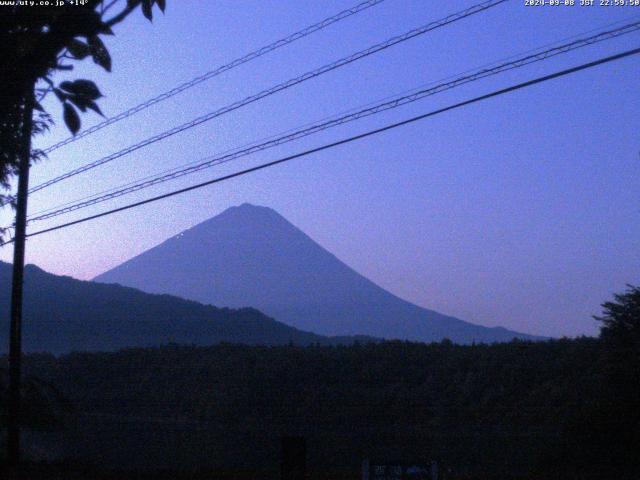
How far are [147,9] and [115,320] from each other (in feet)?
271

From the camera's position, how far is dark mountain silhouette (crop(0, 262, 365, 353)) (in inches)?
3167

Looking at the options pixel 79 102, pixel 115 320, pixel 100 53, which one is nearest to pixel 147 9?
pixel 100 53

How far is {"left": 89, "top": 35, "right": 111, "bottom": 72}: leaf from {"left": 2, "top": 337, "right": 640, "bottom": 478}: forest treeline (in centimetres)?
1187

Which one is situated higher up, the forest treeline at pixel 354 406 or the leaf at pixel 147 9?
the leaf at pixel 147 9

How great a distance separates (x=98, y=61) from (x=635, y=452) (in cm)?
1535

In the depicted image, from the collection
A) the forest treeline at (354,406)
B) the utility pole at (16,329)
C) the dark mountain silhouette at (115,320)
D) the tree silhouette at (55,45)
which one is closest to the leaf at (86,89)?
the tree silhouette at (55,45)

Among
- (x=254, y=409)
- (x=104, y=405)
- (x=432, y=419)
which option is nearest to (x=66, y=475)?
(x=432, y=419)

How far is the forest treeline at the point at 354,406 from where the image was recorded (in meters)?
18.6

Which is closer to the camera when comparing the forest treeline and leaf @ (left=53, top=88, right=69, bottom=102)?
leaf @ (left=53, top=88, right=69, bottom=102)

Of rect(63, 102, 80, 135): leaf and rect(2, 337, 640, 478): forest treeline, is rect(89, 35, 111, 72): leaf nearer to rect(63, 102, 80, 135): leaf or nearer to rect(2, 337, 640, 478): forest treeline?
rect(63, 102, 80, 135): leaf

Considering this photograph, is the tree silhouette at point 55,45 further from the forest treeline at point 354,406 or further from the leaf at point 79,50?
the forest treeline at point 354,406

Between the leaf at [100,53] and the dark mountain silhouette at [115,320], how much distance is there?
72.7 meters

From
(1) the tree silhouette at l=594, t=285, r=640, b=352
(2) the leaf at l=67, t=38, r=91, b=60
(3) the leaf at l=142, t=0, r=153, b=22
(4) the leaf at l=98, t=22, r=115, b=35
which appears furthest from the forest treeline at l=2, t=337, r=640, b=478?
(4) the leaf at l=98, t=22, r=115, b=35

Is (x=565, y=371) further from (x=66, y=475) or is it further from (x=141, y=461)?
(x=66, y=475)
